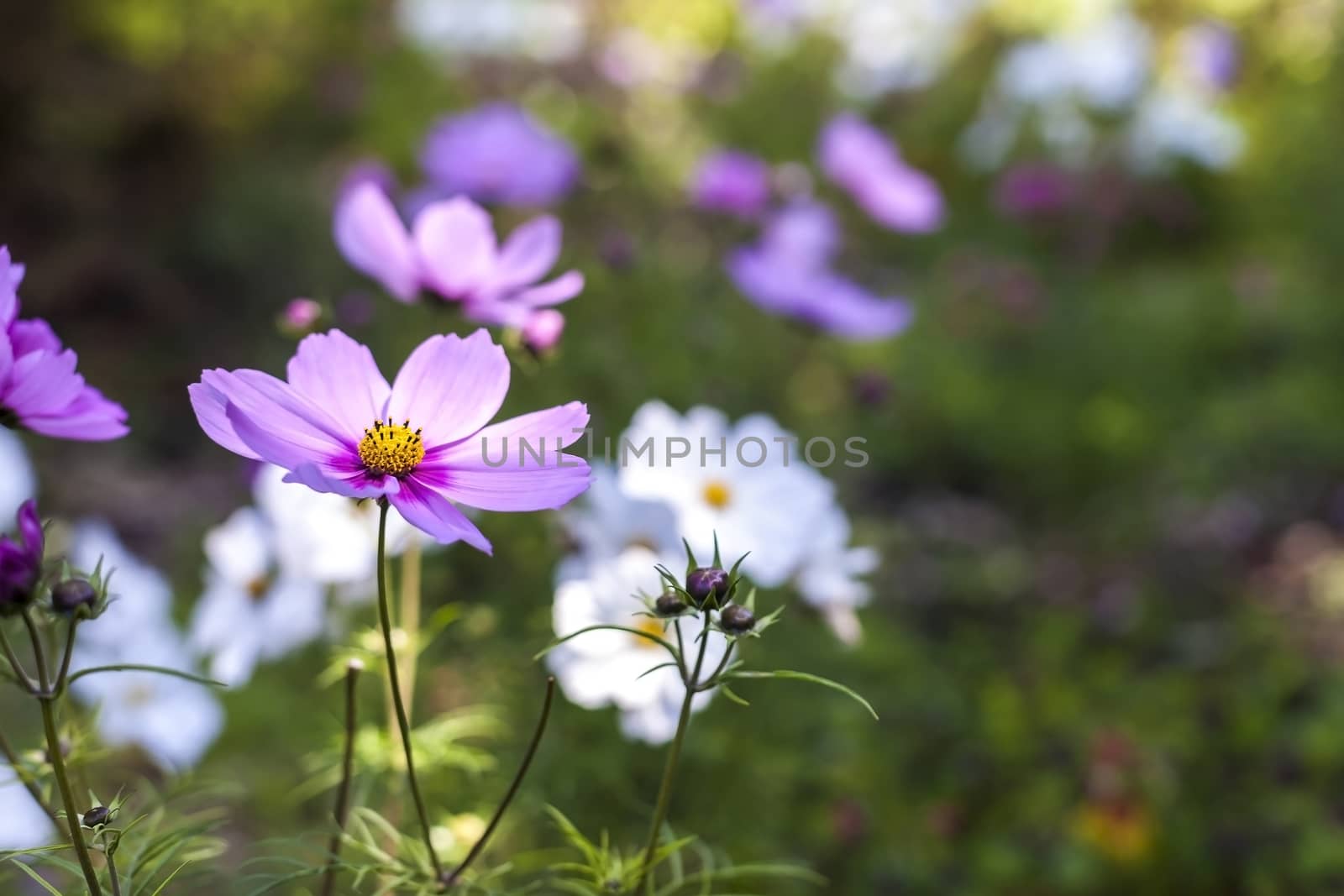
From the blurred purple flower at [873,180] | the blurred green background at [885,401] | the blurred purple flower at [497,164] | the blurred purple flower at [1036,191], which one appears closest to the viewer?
the blurred green background at [885,401]

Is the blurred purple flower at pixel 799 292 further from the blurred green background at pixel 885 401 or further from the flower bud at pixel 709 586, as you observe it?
the flower bud at pixel 709 586

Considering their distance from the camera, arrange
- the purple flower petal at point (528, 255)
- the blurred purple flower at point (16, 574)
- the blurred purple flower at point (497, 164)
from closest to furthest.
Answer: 1. the blurred purple flower at point (16, 574)
2. the purple flower petal at point (528, 255)
3. the blurred purple flower at point (497, 164)

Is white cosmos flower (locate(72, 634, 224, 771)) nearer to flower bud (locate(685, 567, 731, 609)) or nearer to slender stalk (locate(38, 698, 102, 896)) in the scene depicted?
slender stalk (locate(38, 698, 102, 896))

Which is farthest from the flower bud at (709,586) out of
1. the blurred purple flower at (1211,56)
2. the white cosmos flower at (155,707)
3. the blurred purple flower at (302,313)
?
the blurred purple flower at (1211,56)

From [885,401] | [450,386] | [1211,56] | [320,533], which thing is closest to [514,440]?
[450,386]

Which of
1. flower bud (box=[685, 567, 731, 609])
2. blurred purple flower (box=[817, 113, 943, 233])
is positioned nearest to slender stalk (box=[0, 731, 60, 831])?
flower bud (box=[685, 567, 731, 609])

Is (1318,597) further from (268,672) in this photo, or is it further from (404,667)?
(268,672)
